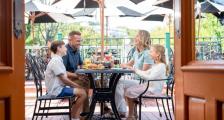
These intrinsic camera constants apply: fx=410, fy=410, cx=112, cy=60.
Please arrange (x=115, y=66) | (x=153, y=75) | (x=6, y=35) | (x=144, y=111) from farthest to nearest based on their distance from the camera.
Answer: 1. (x=144, y=111)
2. (x=115, y=66)
3. (x=153, y=75)
4. (x=6, y=35)

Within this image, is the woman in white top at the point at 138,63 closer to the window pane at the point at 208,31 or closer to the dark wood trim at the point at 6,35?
the window pane at the point at 208,31

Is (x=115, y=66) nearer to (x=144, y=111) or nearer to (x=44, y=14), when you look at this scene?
(x=144, y=111)

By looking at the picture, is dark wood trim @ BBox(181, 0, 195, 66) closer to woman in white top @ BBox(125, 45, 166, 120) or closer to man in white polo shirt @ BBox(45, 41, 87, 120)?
woman in white top @ BBox(125, 45, 166, 120)

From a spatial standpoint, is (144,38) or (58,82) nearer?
(58,82)

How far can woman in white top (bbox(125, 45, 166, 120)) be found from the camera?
187 inches

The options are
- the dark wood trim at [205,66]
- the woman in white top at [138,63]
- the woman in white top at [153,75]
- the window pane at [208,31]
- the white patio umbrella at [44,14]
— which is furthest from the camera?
the white patio umbrella at [44,14]

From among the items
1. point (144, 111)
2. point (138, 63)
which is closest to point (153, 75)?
point (138, 63)

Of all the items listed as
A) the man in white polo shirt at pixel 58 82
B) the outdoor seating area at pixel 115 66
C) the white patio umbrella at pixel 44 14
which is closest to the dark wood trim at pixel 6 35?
the outdoor seating area at pixel 115 66

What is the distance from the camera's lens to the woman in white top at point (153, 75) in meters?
4.76

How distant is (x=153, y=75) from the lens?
473 cm

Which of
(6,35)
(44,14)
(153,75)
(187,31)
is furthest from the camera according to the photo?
(44,14)

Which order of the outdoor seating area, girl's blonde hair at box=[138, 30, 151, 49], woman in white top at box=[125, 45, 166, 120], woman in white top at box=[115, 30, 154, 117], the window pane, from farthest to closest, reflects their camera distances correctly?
girl's blonde hair at box=[138, 30, 151, 49] → woman in white top at box=[115, 30, 154, 117] → woman in white top at box=[125, 45, 166, 120] → the outdoor seating area → the window pane

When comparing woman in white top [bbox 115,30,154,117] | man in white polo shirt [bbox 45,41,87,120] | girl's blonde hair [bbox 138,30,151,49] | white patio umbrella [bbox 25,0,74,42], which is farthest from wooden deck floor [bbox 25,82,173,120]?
white patio umbrella [bbox 25,0,74,42]

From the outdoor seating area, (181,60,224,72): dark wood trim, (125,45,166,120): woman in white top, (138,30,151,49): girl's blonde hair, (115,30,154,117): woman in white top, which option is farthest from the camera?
(138,30,151,49): girl's blonde hair
